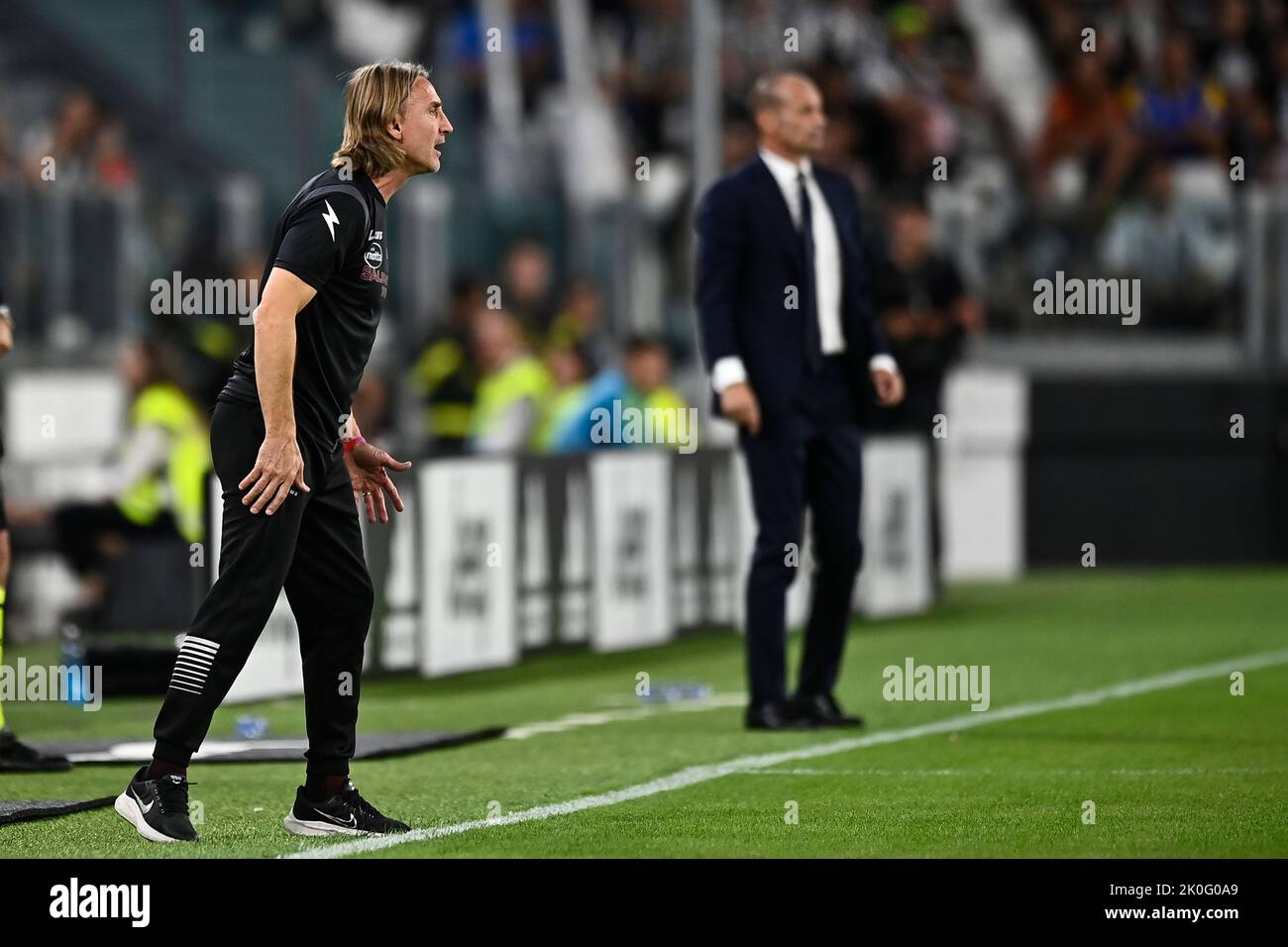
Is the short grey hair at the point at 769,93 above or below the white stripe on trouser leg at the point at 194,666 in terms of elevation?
above

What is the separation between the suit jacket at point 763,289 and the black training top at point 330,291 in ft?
10.4

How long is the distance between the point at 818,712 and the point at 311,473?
3674mm

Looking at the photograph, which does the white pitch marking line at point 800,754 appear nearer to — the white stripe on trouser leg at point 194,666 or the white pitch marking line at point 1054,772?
the white pitch marking line at point 1054,772

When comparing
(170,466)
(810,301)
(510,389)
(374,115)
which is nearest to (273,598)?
(374,115)

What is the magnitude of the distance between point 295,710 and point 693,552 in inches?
159

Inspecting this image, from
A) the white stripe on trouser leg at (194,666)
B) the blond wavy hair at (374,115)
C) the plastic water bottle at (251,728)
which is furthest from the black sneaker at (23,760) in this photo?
the blond wavy hair at (374,115)

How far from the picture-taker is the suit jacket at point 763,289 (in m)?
10.6

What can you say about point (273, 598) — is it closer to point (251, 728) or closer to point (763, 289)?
point (251, 728)

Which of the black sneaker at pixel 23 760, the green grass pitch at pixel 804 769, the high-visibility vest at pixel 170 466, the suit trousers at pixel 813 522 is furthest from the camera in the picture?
the high-visibility vest at pixel 170 466

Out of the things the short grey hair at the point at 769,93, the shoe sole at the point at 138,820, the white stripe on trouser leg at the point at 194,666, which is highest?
the short grey hair at the point at 769,93

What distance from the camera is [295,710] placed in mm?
11898

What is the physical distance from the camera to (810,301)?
35.2ft

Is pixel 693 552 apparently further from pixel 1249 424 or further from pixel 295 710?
pixel 1249 424
